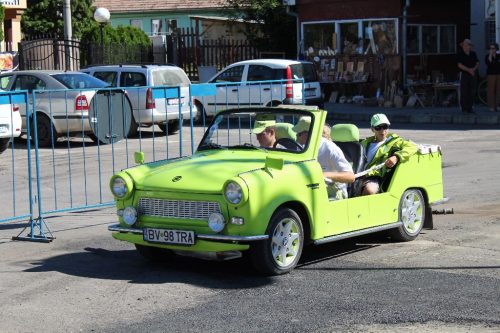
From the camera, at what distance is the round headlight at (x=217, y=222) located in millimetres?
8078

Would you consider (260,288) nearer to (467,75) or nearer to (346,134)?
(346,134)

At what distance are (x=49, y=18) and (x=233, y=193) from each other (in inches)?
1771

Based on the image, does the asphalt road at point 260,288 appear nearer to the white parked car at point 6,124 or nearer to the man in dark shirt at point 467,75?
the white parked car at point 6,124

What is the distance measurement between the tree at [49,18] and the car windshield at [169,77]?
28.5m

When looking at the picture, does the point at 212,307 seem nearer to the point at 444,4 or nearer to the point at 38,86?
the point at 38,86

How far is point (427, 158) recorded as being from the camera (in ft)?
33.3

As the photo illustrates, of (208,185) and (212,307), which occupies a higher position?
Answer: (208,185)

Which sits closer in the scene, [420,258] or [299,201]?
[299,201]

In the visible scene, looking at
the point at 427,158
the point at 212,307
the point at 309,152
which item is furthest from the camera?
the point at 427,158

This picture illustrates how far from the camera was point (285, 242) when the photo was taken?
8.39 meters

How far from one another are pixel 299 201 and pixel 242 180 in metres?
0.66

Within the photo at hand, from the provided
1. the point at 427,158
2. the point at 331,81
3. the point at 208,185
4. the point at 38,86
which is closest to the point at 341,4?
the point at 331,81

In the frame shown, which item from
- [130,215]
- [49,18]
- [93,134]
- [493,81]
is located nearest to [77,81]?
[93,134]

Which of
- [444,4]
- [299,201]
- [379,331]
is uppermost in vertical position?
[444,4]
